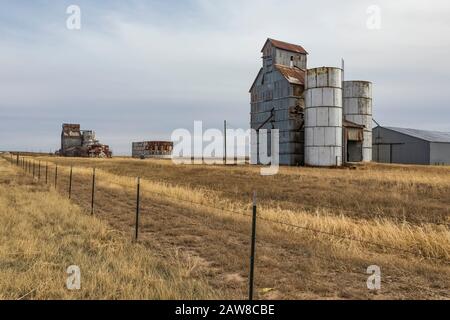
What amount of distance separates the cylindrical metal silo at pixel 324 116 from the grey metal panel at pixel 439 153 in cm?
1849

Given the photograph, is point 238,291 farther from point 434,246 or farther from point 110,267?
point 434,246

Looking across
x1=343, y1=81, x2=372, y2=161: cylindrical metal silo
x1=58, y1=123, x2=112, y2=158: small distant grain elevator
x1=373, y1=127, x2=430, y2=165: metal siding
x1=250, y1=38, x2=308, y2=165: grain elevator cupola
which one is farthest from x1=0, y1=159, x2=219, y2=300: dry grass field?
x1=58, y1=123, x2=112, y2=158: small distant grain elevator

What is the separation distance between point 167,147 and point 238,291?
138 metres

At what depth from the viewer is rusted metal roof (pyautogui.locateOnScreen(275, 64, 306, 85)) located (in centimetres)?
4909

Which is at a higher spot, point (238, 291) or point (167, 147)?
point (167, 147)

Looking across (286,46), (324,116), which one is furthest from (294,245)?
(286,46)

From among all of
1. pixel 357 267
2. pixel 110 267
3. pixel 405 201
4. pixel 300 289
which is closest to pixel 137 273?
pixel 110 267

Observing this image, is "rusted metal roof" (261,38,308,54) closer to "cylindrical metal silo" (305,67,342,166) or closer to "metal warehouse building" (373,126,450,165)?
"cylindrical metal silo" (305,67,342,166)

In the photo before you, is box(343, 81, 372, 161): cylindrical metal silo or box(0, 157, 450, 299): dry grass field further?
box(343, 81, 372, 161): cylindrical metal silo

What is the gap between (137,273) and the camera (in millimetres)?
7195

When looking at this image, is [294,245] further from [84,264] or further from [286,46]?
[286,46]

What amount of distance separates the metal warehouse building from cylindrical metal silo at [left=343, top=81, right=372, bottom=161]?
7289 millimetres

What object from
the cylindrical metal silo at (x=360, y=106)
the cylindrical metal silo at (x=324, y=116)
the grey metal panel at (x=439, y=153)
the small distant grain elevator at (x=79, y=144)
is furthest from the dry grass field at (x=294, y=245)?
the small distant grain elevator at (x=79, y=144)

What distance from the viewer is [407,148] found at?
Answer: 58.1 meters
